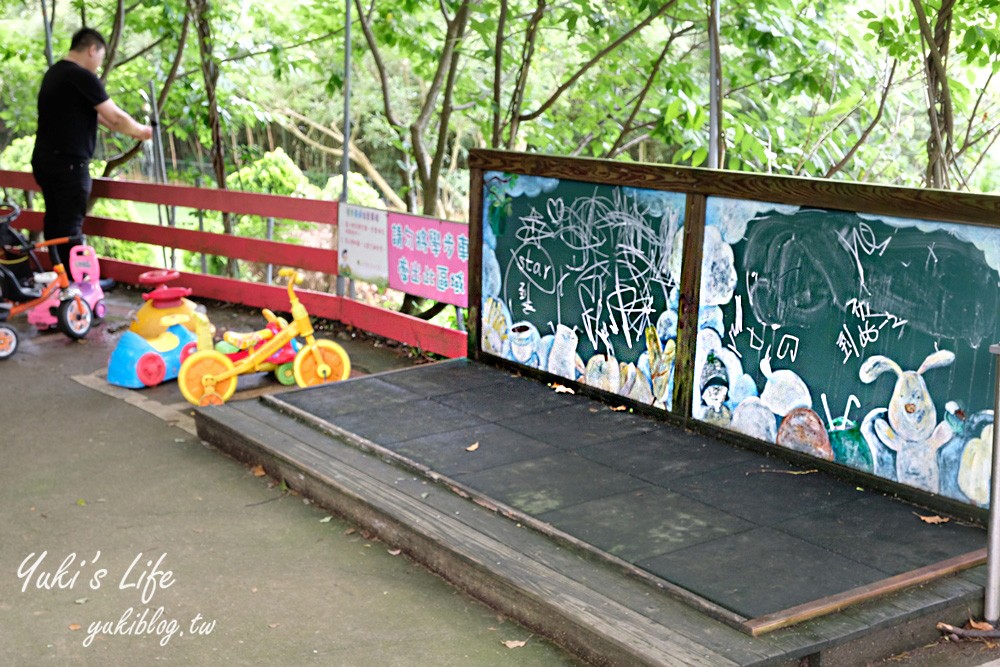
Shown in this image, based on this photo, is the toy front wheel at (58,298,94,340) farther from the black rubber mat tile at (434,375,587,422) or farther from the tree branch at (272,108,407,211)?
the tree branch at (272,108,407,211)

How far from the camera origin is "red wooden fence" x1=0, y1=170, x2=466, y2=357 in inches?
343

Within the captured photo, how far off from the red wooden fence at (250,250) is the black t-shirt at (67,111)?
1.06 meters

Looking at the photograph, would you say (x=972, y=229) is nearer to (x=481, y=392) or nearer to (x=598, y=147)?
(x=481, y=392)

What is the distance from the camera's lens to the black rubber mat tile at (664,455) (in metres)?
5.41

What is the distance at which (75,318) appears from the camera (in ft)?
29.7

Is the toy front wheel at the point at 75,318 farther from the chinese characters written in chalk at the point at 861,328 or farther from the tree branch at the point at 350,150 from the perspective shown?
the tree branch at the point at 350,150

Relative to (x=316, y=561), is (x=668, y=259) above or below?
above

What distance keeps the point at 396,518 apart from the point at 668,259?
7.24 feet

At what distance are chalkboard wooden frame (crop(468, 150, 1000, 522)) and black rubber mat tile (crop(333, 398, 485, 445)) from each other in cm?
88

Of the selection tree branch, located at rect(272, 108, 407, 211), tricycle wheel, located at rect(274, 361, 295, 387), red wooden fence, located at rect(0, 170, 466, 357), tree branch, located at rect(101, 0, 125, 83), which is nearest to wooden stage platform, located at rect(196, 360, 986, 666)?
tricycle wheel, located at rect(274, 361, 295, 387)

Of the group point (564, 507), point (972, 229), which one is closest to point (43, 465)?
point (564, 507)

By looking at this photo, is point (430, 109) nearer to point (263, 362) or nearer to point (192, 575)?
point (263, 362)

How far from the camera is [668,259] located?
6.11m

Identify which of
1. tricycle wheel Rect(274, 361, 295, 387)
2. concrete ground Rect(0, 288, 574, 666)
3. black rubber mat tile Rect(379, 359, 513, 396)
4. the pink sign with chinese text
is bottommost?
concrete ground Rect(0, 288, 574, 666)
